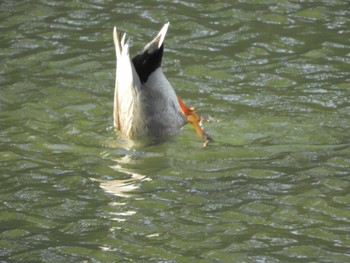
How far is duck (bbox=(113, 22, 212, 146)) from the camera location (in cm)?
888

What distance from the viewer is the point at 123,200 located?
7.64m

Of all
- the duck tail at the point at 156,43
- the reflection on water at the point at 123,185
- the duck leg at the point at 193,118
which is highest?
the duck tail at the point at 156,43

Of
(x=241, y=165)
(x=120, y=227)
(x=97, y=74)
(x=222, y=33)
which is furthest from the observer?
(x=222, y=33)

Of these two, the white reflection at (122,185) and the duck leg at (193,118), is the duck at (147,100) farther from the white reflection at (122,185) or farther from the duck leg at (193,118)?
the white reflection at (122,185)

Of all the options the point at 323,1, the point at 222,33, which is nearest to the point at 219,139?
the point at 222,33

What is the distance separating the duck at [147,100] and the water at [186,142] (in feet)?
0.46

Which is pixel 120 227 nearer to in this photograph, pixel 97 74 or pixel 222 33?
pixel 97 74

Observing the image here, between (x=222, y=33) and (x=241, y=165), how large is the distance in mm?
3417

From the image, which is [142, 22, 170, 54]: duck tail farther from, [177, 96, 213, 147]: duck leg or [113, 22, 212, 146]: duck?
[177, 96, 213, 147]: duck leg

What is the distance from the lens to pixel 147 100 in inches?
360

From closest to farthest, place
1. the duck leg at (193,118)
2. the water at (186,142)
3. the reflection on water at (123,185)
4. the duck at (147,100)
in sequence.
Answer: the water at (186,142), the reflection on water at (123,185), the duck at (147,100), the duck leg at (193,118)

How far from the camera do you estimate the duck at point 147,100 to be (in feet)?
29.1

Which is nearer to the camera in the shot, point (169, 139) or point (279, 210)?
point (279, 210)

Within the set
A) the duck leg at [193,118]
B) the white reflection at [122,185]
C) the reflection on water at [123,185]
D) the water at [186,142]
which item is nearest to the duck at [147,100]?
the duck leg at [193,118]
